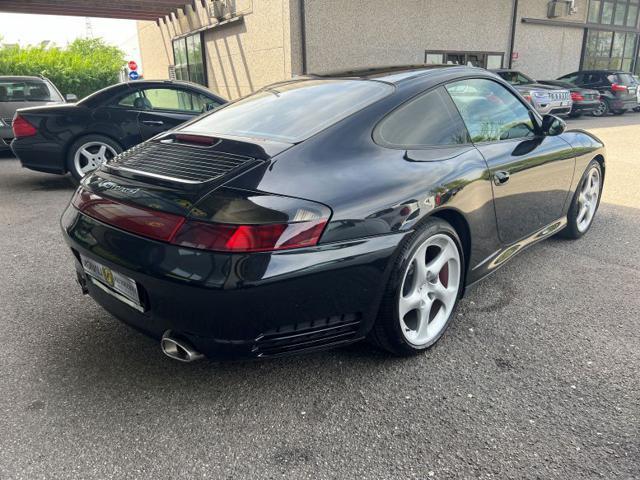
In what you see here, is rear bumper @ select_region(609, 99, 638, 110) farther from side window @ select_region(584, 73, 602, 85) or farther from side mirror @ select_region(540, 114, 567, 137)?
side mirror @ select_region(540, 114, 567, 137)

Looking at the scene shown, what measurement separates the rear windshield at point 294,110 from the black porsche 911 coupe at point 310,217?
0.5 inches

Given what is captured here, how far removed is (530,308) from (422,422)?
4.59ft

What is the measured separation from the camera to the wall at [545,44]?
18.3m

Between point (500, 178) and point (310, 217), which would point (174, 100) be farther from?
point (310, 217)

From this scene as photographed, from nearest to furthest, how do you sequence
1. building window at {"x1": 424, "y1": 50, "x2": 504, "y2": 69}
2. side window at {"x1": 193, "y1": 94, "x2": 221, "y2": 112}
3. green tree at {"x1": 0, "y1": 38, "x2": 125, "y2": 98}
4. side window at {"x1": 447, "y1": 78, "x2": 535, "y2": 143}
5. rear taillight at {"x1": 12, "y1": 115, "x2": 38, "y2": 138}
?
side window at {"x1": 447, "y1": 78, "x2": 535, "y2": 143} → rear taillight at {"x1": 12, "y1": 115, "x2": 38, "y2": 138} → side window at {"x1": 193, "y1": 94, "x2": 221, "y2": 112} → building window at {"x1": 424, "y1": 50, "x2": 504, "y2": 69} → green tree at {"x1": 0, "y1": 38, "x2": 125, "y2": 98}

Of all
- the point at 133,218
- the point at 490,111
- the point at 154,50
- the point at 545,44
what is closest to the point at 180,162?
the point at 133,218

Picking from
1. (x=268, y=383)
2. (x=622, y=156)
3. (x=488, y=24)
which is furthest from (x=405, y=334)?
(x=488, y=24)

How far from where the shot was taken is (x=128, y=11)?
59.1 ft

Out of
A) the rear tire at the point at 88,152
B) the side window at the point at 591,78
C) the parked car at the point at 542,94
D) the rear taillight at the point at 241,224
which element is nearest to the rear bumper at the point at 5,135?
the rear tire at the point at 88,152

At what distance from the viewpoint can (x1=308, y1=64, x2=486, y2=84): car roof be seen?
2836 millimetres

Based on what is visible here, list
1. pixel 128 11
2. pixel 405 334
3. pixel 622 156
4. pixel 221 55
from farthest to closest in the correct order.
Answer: pixel 128 11 < pixel 221 55 < pixel 622 156 < pixel 405 334

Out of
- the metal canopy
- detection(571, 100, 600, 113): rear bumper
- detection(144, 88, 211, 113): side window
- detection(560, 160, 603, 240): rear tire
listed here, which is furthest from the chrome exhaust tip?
the metal canopy

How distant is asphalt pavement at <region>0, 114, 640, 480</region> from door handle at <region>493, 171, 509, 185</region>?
0.80 metres

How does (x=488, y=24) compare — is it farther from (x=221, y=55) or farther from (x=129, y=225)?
(x=129, y=225)
